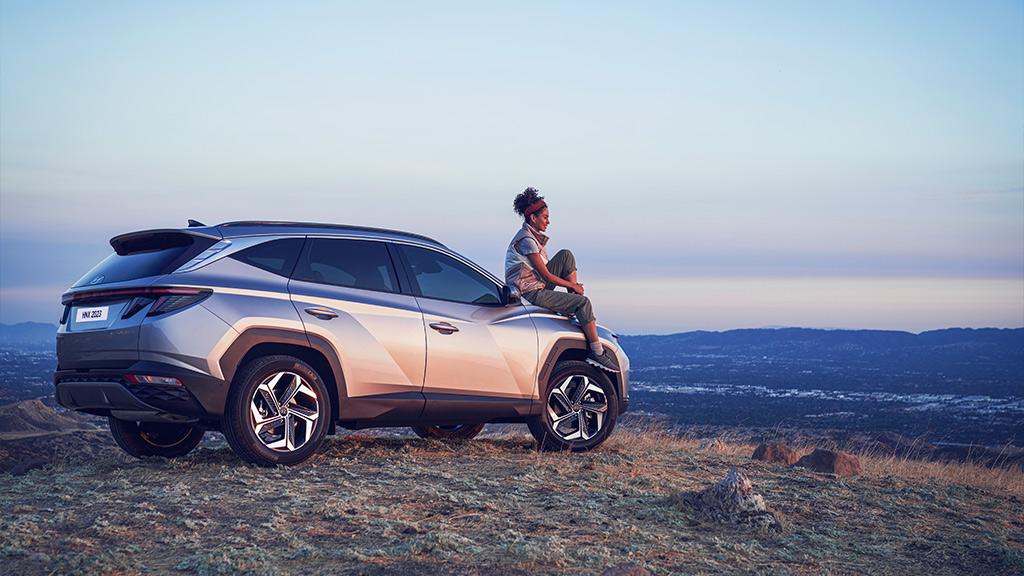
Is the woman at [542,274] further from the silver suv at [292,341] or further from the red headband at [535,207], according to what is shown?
the silver suv at [292,341]

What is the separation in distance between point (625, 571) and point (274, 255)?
4421 millimetres

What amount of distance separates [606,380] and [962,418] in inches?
2341

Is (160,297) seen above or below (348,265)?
below

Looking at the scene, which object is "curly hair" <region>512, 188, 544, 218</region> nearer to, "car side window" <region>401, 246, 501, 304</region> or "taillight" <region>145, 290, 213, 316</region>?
"car side window" <region>401, 246, 501, 304</region>

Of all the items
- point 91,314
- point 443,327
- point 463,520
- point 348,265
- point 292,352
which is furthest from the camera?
point 443,327

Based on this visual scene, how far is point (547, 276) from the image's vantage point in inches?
394

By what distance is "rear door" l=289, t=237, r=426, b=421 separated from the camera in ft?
27.0

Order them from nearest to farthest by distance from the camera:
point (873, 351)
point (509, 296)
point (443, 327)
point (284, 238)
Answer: point (284, 238)
point (443, 327)
point (509, 296)
point (873, 351)

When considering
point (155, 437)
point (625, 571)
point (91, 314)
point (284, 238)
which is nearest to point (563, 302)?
point (284, 238)

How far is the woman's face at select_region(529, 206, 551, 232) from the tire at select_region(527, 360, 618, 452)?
1.46m

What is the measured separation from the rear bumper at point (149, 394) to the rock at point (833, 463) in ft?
20.2

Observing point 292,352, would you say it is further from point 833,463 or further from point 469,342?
point 833,463

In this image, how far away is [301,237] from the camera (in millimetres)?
8469

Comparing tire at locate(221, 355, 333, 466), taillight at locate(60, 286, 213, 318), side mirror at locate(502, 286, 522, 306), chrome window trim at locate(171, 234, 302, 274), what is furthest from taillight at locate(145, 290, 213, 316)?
Result: side mirror at locate(502, 286, 522, 306)
